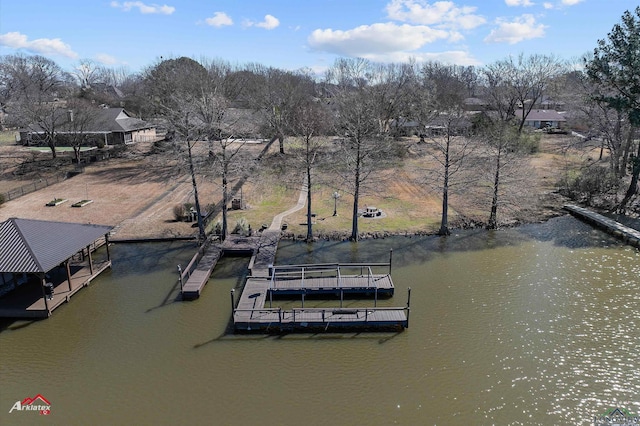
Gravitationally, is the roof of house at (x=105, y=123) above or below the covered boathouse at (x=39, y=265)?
above

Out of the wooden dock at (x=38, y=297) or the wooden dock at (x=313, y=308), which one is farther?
the wooden dock at (x=38, y=297)

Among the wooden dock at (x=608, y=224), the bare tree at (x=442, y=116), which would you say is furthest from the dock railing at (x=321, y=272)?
the wooden dock at (x=608, y=224)

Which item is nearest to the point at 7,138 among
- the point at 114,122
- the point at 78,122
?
the point at 114,122

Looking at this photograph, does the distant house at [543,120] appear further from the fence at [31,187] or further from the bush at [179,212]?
the fence at [31,187]

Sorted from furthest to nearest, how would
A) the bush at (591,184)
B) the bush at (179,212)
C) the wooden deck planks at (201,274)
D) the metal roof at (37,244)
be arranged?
1. the bush at (591,184)
2. the bush at (179,212)
3. the wooden deck planks at (201,274)
4. the metal roof at (37,244)

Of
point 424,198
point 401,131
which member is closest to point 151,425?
point 424,198

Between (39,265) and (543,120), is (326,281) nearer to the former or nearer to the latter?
(39,265)

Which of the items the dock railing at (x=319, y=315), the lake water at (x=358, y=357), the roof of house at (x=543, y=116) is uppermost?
the roof of house at (x=543, y=116)
